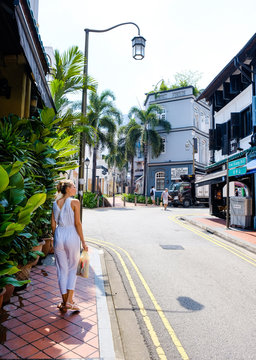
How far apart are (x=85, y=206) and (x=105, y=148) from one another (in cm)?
739

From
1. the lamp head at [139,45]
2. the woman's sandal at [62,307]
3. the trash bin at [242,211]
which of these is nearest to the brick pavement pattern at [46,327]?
the woman's sandal at [62,307]

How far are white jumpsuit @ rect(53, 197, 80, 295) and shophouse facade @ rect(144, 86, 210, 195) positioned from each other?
30.6 meters

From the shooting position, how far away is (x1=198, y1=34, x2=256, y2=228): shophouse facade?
505 inches

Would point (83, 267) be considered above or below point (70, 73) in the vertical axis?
below

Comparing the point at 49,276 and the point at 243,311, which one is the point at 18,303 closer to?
the point at 49,276

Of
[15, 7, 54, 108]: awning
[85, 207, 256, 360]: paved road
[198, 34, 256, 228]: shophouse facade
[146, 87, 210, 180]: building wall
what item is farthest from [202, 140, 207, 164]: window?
[15, 7, 54, 108]: awning

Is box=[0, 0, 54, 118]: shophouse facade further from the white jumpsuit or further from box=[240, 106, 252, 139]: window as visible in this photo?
box=[240, 106, 252, 139]: window

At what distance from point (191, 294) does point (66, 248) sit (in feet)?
8.25

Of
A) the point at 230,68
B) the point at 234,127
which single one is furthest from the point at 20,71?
the point at 230,68

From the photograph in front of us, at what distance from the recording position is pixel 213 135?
18.0 m

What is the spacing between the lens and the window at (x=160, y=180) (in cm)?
3626

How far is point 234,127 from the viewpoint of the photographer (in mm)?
14852

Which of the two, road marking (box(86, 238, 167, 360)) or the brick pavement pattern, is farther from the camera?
road marking (box(86, 238, 167, 360))

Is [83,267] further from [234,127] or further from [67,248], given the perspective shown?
[234,127]
